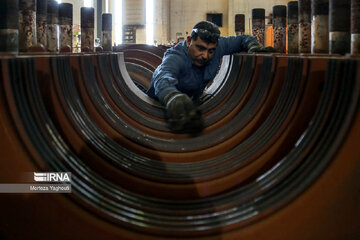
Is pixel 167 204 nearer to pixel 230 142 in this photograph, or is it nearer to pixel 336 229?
pixel 336 229

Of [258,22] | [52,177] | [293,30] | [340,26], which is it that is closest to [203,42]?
[340,26]

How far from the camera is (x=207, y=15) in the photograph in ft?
52.5

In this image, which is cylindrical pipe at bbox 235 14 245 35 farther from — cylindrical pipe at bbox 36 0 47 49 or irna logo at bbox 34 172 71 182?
irna logo at bbox 34 172 71 182

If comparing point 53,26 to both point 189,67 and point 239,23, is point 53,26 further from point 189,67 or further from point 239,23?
point 239,23

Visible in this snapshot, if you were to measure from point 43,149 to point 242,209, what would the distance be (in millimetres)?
633

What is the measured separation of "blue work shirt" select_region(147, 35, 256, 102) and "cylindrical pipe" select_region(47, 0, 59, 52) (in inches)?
49.1

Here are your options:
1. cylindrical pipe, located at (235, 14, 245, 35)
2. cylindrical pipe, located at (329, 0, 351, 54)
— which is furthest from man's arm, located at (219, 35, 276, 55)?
cylindrical pipe, located at (235, 14, 245, 35)

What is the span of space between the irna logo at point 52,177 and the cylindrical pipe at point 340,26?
1954 mm

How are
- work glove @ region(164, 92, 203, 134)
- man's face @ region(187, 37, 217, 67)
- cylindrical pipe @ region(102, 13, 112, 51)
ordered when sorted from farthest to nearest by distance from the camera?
cylindrical pipe @ region(102, 13, 112, 51) → man's face @ region(187, 37, 217, 67) → work glove @ region(164, 92, 203, 134)

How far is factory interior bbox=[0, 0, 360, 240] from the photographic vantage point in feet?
3.70

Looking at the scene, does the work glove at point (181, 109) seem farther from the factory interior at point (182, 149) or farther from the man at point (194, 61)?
the man at point (194, 61)

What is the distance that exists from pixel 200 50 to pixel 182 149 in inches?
49.4

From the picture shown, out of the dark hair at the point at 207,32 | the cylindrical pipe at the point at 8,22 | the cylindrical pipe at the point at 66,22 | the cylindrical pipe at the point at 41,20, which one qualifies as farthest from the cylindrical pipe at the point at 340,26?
the cylindrical pipe at the point at 66,22

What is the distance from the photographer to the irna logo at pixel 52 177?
113 centimetres
